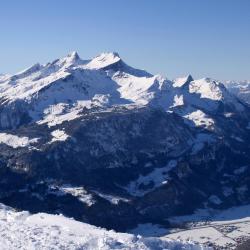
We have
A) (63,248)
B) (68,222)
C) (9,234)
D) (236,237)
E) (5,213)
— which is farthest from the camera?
(236,237)

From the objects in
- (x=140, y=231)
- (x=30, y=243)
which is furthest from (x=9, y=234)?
(x=140, y=231)

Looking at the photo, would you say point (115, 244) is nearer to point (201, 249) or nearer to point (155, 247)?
point (155, 247)

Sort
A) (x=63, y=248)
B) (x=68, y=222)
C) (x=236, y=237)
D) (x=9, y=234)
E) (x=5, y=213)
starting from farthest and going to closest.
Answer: (x=236, y=237), (x=5, y=213), (x=68, y=222), (x=9, y=234), (x=63, y=248)

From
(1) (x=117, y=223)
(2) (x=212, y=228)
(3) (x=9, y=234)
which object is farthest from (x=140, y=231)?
(3) (x=9, y=234)

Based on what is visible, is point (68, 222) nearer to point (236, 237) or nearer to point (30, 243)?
point (30, 243)

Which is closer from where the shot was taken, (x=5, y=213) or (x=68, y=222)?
(x=68, y=222)

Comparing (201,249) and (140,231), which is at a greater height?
(201,249)
